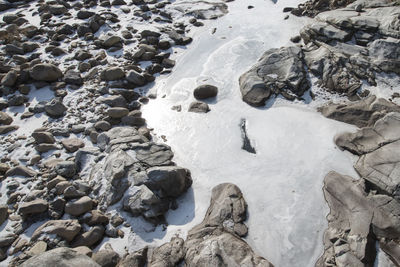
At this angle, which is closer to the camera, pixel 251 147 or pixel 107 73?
pixel 251 147

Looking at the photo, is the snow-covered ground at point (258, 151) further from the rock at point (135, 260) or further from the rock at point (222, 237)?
the rock at point (135, 260)

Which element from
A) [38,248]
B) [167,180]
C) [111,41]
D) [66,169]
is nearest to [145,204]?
[167,180]

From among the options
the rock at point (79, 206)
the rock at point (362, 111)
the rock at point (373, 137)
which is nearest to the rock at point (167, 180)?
the rock at point (79, 206)

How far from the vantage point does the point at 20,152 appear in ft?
18.9

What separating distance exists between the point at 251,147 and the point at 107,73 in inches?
160

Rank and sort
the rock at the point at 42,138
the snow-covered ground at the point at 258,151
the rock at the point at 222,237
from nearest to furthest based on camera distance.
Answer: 1. the rock at the point at 222,237
2. the snow-covered ground at the point at 258,151
3. the rock at the point at 42,138

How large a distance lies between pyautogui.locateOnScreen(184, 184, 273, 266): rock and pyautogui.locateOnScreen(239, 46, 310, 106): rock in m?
2.37

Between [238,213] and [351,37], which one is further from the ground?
[351,37]

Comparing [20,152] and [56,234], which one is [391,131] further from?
[20,152]

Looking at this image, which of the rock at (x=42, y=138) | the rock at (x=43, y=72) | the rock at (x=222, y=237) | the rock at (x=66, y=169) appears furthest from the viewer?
the rock at (x=43, y=72)

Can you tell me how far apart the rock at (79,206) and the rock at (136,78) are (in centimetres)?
349

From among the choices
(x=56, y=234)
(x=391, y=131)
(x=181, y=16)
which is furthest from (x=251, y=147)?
(x=181, y=16)


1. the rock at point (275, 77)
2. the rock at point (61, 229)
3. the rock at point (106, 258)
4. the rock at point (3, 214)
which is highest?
the rock at point (275, 77)

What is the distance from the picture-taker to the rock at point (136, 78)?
7.24 m
